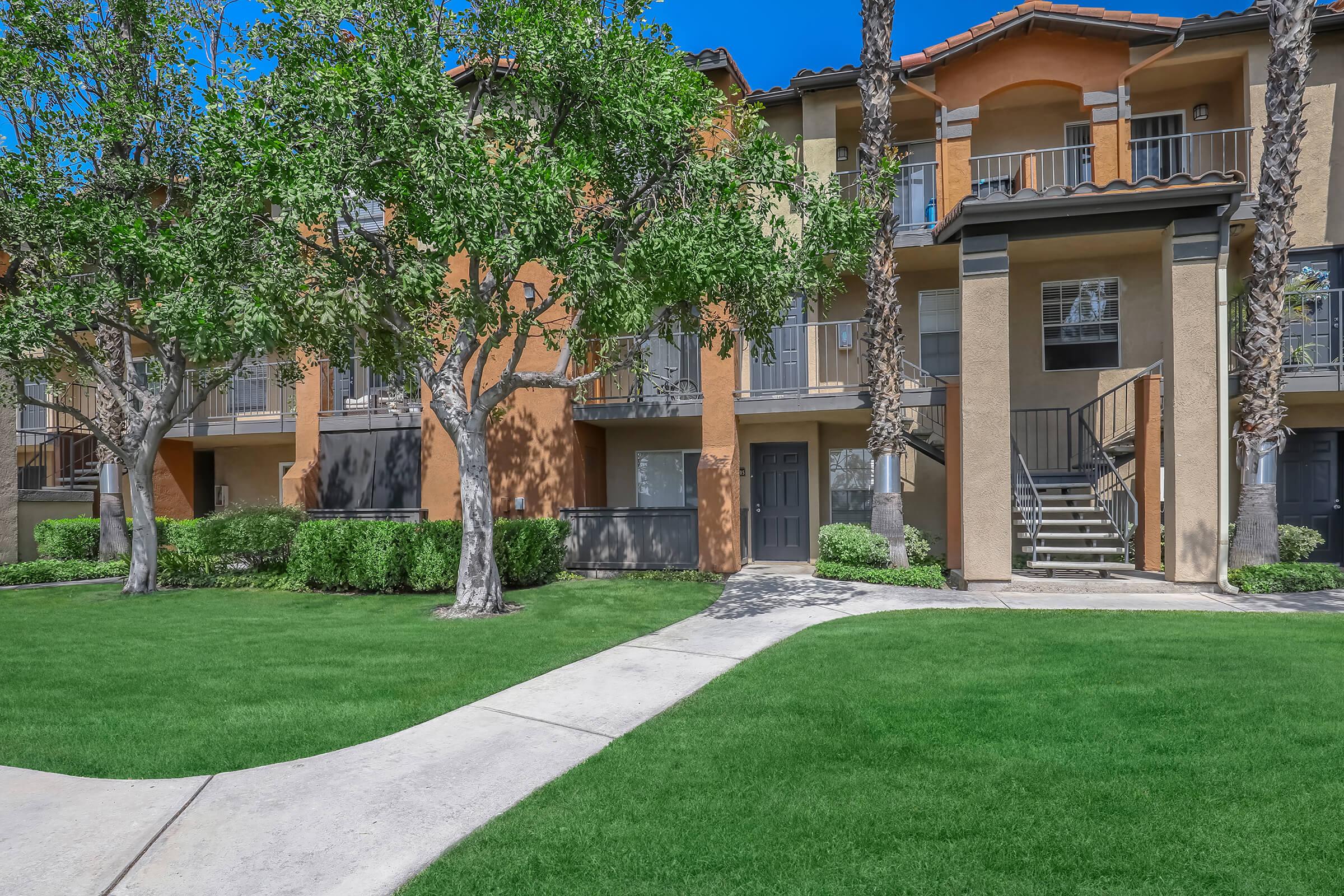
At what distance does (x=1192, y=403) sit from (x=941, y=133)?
6599mm

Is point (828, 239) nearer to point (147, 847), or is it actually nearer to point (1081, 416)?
point (1081, 416)

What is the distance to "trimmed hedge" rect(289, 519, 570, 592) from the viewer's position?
12148 mm

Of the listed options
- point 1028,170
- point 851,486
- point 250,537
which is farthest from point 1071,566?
point 250,537

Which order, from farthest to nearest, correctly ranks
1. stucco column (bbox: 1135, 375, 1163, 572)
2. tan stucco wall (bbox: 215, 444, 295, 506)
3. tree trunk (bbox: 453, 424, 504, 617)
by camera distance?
1. tan stucco wall (bbox: 215, 444, 295, 506)
2. stucco column (bbox: 1135, 375, 1163, 572)
3. tree trunk (bbox: 453, 424, 504, 617)

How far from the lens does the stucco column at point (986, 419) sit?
11.9 metres

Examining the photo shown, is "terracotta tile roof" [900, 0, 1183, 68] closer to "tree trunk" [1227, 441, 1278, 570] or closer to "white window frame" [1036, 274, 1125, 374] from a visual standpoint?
"white window frame" [1036, 274, 1125, 374]

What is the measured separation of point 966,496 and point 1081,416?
3788mm

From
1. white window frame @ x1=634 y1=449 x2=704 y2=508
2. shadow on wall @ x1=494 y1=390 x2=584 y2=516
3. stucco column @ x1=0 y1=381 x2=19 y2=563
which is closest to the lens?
shadow on wall @ x1=494 y1=390 x2=584 y2=516

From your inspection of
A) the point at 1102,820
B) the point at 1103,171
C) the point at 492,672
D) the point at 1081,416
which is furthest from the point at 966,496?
the point at 1102,820

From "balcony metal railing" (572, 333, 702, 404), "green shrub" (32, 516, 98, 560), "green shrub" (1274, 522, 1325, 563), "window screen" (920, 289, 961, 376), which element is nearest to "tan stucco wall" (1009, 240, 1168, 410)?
"window screen" (920, 289, 961, 376)

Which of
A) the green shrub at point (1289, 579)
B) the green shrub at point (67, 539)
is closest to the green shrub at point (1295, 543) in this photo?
→ the green shrub at point (1289, 579)

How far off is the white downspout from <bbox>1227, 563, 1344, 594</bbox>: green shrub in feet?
0.64

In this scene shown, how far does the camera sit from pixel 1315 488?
1348cm

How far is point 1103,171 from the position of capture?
13.9m
